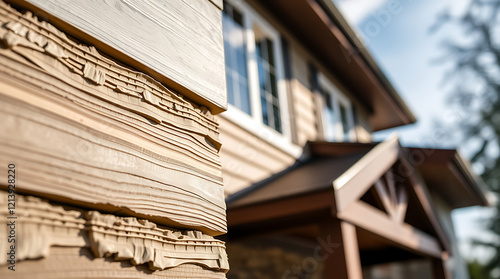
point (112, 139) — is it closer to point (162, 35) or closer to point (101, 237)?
point (101, 237)

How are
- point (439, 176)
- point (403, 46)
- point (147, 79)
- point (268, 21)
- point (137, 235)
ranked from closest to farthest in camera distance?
point (137, 235) < point (147, 79) < point (268, 21) < point (439, 176) < point (403, 46)

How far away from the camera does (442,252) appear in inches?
207

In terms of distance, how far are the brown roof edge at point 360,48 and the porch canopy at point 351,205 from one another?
4.99 feet

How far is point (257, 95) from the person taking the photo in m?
4.55

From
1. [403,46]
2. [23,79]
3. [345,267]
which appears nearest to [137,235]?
[23,79]

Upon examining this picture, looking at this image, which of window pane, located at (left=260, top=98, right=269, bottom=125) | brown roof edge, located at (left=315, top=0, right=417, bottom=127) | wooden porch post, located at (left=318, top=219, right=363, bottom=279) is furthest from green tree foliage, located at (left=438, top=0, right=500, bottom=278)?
wooden porch post, located at (left=318, top=219, right=363, bottom=279)

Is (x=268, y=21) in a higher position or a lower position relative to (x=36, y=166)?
higher

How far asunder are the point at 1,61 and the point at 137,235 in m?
0.28

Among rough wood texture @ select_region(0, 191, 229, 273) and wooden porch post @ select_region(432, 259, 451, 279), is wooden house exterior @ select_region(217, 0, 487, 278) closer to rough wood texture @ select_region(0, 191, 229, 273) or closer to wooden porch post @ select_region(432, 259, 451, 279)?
wooden porch post @ select_region(432, 259, 451, 279)

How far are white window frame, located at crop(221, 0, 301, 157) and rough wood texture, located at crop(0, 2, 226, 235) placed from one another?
3115mm

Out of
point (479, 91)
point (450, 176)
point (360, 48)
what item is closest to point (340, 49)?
point (360, 48)

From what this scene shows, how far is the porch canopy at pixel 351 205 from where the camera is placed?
3062 mm

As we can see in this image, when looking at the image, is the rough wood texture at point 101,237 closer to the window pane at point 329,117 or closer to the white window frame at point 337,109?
the white window frame at point 337,109

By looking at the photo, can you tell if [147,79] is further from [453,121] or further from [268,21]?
[453,121]
